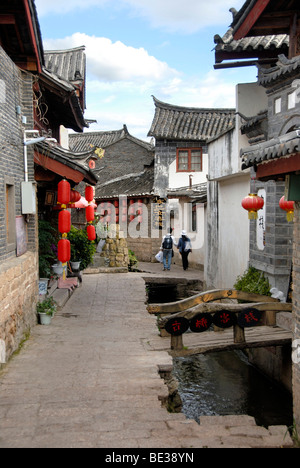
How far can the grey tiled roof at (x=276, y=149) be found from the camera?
481 centimetres

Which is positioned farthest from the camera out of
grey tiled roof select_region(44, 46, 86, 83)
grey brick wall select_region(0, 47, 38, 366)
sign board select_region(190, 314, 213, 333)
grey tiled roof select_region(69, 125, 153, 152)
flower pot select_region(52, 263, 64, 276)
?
grey tiled roof select_region(69, 125, 153, 152)

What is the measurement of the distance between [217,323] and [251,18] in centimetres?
549

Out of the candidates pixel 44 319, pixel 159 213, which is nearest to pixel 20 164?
pixel 44 319

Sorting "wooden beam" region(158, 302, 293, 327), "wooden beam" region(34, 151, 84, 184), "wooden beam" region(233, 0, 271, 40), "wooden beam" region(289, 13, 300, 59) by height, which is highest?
"wooden beam" region(233, 0, 271, 40)

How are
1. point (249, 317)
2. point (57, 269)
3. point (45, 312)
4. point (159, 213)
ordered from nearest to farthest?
point (249, 317) → point (45, 312) → point (57, 269) → point (159, 213)

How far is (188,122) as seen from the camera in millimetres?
26562

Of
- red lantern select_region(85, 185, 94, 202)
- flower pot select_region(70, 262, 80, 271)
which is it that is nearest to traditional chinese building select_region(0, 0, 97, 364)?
red lantern select_region(85, 185, 94, 202)

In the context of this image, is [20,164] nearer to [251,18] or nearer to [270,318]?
[251,18]

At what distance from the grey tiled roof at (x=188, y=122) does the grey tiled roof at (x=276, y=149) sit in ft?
65.0

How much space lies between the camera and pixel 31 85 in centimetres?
935

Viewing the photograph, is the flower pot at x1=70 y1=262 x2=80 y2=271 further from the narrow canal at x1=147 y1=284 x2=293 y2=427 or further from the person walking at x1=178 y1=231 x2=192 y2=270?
the person walking at x1=178 y1=231 x2=192 y2=270

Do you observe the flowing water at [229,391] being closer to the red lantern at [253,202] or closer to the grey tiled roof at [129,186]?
the red lantern at [253,202]

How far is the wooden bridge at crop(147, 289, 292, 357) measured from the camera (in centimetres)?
773
